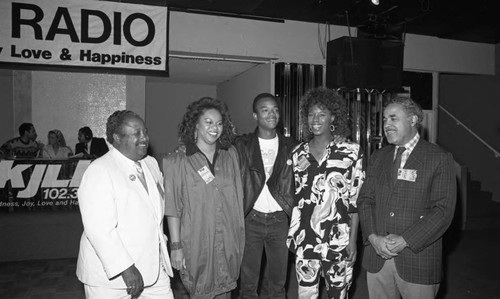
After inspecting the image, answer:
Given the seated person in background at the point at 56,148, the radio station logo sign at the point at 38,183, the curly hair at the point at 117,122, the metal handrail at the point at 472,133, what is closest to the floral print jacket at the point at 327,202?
the curly hair at the point at 117,122

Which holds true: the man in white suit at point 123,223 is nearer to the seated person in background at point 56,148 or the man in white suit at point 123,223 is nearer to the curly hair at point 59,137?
the seated person in background at point 56,148

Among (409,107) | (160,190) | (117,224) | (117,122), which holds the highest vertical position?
(409,107)

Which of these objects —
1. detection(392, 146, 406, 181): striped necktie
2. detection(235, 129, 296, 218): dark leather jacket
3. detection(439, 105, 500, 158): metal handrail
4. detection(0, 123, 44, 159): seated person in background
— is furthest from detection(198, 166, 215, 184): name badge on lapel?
detection(439, 105, 500, 158): metal handrail

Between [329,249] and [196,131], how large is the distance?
1230mm

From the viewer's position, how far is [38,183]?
195 inches

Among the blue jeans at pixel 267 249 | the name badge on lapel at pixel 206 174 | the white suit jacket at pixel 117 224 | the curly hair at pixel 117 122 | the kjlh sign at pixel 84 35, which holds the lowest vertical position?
the blue jeans at pixel 267 249

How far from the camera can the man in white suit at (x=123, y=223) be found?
196 cm

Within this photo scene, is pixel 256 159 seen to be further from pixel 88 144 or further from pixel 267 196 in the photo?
pixel 88 144

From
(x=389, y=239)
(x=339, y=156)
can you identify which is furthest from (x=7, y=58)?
(x=389, y=239)

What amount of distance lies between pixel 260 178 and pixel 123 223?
1117 mm

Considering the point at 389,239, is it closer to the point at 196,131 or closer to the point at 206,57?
the point at 196,131

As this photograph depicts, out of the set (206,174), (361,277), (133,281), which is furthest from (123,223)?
(361,277)

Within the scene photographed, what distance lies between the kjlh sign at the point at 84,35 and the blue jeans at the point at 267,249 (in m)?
4.18

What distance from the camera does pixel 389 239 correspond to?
7.77 ft
